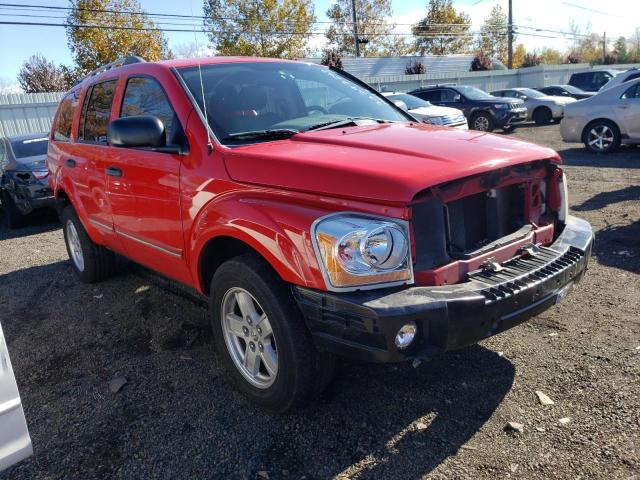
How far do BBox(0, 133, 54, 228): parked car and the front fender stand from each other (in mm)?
6499

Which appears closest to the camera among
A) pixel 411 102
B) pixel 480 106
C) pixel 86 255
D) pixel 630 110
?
pixel 86 255

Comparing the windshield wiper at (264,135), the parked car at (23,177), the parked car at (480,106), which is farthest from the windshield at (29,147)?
the parked car at (480,106)

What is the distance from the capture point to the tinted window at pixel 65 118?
5.10 m

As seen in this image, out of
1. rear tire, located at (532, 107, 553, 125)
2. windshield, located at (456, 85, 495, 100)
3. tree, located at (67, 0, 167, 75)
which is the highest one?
tree, located at (67, 0, 167, 75)

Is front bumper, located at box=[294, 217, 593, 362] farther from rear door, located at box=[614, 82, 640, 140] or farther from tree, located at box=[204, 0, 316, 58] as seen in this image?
tree, located at box=[204, 0, 316, 58]

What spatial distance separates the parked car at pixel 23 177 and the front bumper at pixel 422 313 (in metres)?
7.33

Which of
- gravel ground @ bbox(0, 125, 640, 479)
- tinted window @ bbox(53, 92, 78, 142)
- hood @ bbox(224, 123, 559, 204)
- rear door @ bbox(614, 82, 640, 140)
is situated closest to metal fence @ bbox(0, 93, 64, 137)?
tinted window @ bbox(53, 92, 78, 142)

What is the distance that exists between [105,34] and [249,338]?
27.3 meters

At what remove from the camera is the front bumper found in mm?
2236

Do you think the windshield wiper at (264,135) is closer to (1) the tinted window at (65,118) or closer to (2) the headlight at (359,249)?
(2) the headlight at (359,249)

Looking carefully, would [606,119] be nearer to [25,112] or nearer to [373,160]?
[373,160]

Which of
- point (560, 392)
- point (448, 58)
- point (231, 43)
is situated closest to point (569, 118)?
point (560, 392)

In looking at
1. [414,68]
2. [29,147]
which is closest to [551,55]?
[414,68]

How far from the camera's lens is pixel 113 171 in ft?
13.0
